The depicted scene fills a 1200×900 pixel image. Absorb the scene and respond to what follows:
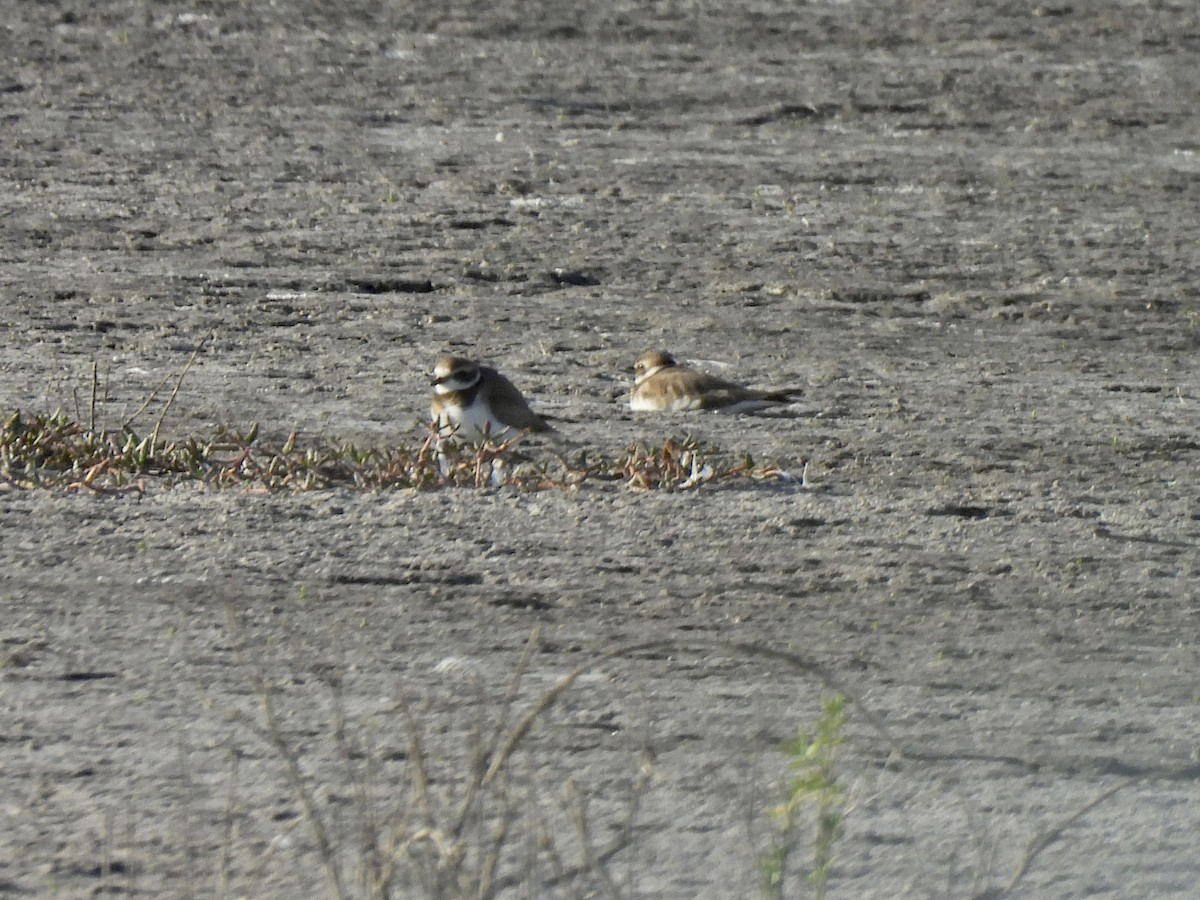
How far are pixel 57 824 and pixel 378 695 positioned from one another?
1.00 meters

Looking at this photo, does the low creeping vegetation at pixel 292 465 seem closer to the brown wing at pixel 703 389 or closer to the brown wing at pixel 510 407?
the brown wing at pixel 510 407

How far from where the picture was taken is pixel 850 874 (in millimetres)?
3865

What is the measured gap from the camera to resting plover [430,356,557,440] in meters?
7.57

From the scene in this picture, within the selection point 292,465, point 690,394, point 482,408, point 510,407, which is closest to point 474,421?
point 482,408

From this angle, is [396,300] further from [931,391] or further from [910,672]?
[910,672]

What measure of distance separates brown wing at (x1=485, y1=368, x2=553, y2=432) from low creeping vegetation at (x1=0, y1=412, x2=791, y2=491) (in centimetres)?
47

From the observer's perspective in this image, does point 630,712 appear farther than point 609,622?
No

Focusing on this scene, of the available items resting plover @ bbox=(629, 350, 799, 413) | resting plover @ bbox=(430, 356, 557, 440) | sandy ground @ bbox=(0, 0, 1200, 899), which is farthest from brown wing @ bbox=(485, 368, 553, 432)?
resting plover @ bbox=(629, 350, 799, 413)

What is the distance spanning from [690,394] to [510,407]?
97 centimetres

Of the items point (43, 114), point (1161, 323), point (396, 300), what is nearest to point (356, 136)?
point (43, 114)

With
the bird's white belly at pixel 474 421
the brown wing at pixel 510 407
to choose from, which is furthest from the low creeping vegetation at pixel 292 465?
the brown wing at pixel 510 407

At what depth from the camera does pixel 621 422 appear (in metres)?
8.39

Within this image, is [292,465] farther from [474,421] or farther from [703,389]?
[703,389]

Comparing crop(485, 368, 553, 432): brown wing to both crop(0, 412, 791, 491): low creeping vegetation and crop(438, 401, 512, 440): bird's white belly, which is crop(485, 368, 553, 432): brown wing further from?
crop(0, 412, 791, 491): low creeping vegetation
